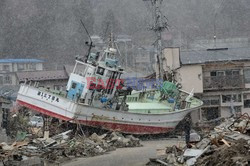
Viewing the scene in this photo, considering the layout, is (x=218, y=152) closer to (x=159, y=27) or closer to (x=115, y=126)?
(x=115, y=126)

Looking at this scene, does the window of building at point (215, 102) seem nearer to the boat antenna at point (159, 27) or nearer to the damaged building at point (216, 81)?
the damaged building at point (216, 81)

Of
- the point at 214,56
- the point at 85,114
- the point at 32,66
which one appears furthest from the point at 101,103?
the point at 32,66

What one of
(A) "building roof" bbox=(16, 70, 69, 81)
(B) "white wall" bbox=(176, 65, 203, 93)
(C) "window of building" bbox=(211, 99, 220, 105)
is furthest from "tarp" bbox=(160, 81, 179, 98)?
(A) "building roof" bbox=(16, 70, 69, 81)

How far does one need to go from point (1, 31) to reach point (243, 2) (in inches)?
1665

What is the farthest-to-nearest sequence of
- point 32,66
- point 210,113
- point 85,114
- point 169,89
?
point 32,66 < point 210,113 < point 169,89 < point 85,114

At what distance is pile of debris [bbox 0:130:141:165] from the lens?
1552 cm

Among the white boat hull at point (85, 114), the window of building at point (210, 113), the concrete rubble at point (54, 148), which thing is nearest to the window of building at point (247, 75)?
the window of building at point (210, 113)

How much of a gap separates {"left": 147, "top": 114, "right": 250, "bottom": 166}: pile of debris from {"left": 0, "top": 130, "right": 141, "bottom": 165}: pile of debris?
3657mm

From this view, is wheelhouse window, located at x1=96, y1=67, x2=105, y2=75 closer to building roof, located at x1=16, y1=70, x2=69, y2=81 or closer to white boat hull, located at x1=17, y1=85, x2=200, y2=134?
white boat hull, located at x1=17, y1=85, x2=200, y2=134

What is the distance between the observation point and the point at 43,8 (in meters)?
80.4

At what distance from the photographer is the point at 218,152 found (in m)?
13.0

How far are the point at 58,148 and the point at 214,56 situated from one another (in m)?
17.6

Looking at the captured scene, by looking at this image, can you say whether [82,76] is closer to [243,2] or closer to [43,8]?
[43,8]

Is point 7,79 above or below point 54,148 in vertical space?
above
